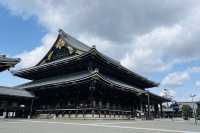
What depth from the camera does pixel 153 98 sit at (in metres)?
42.9

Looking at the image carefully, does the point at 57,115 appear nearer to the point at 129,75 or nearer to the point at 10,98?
the point at 10,98

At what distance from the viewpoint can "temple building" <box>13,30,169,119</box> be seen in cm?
2781

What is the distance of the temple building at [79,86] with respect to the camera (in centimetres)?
2781

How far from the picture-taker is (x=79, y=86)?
2830cm

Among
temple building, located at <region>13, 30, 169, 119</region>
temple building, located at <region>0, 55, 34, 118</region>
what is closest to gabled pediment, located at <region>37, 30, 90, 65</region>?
temple building, located at <region>13, 30, 169, 119</region>

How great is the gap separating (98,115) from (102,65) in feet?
25.1

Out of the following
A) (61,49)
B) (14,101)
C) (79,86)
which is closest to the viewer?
(79,86)

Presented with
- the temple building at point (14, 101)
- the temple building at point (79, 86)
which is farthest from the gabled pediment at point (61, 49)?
the temple building at point (14, 101)

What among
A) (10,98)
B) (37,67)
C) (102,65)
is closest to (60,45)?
(37,67)

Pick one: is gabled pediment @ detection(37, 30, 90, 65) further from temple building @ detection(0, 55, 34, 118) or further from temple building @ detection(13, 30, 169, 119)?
temple building @ detection(0, 55, 34, 118)

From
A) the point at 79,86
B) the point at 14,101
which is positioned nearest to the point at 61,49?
the point at 79,86

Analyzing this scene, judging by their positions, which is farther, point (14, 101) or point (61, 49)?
point (61, 49)

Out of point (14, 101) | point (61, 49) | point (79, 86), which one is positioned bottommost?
point (14, 101)

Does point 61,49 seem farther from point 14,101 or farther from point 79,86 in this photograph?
point 14,101
